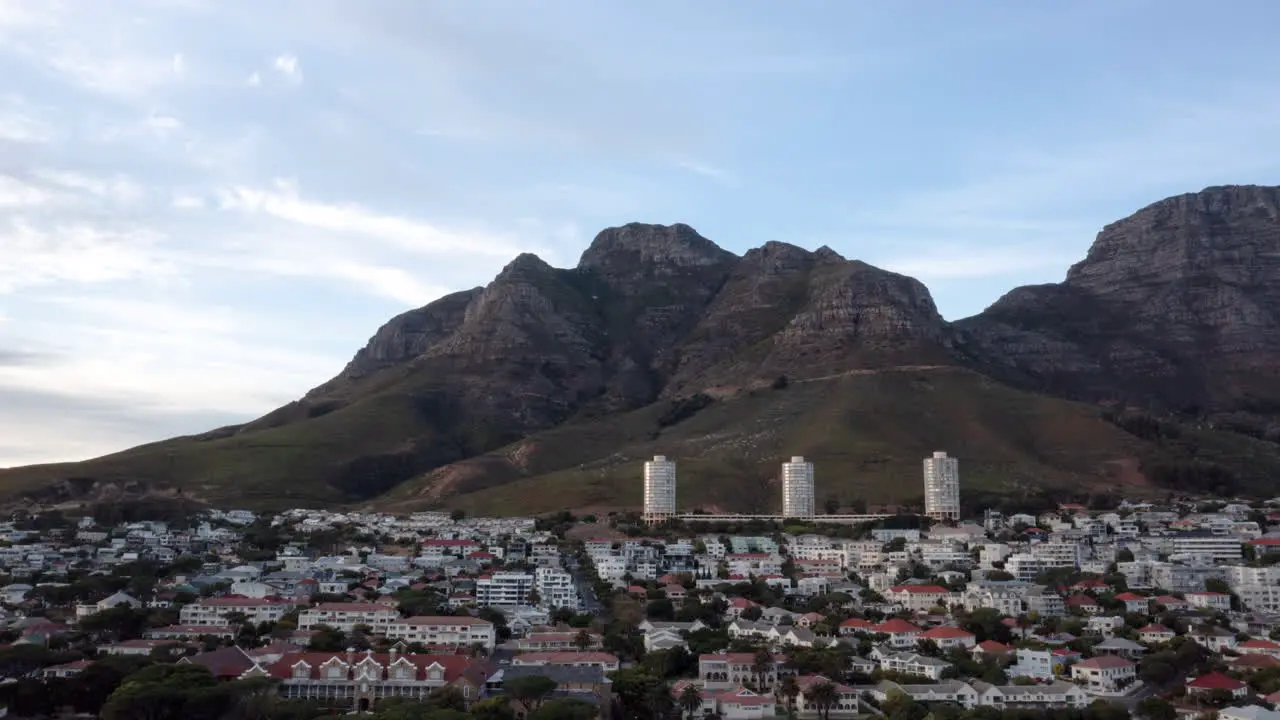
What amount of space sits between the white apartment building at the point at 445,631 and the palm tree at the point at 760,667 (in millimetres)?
15956

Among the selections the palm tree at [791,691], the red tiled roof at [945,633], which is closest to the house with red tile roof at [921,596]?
the red tiled roof at [945,633]

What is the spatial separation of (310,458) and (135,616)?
105 m

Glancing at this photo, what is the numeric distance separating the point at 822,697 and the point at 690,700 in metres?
6.03

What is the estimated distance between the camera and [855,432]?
15538cm

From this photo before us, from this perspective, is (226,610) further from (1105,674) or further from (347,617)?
(1105,674)

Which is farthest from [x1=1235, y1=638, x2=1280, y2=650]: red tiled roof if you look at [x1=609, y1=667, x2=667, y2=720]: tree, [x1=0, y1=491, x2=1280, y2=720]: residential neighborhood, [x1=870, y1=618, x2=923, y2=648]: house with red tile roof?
[x1=609, y1=667, x2=667, y2=720]: tree

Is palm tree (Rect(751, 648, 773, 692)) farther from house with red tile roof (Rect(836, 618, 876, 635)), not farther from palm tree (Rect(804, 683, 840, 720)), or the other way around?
house with red tile roof (Rect(836, 618, 876, 635))

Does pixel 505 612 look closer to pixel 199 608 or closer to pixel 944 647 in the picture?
pixel 199 608

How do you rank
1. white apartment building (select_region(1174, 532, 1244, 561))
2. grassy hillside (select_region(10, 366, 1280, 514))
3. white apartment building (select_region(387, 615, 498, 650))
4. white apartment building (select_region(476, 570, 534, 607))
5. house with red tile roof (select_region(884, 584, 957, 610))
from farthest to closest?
grassy hillside (select_region(10, 366, 1280, 514))
white apartment building (select_region(1174, 532, 1244, 561))
white apartment building (select_region(476, 570, 534, 607))
house with red tile roof (select_region(884, 584, 957, 610))
white apartment building (select_region(387, 615, 498, 650))

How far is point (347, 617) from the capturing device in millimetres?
69562

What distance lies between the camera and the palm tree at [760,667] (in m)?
56.7

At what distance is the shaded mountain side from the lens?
140 metres

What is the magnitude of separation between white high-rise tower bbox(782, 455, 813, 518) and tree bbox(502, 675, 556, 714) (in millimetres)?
83427

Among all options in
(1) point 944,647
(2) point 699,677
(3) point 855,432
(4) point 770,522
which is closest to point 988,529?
(4) point 770,522
